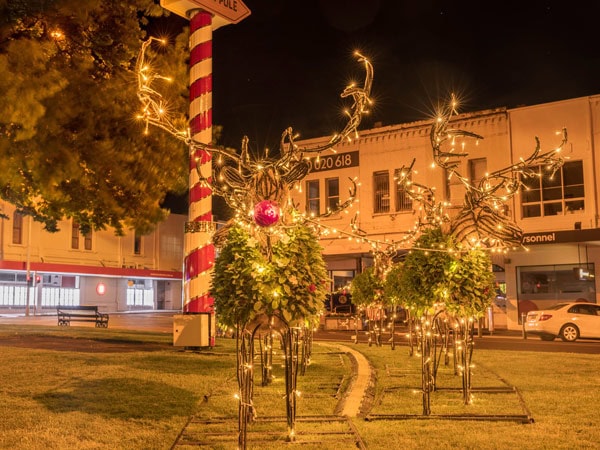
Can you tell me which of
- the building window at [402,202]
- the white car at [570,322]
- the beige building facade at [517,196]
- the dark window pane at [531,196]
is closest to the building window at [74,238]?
the beige building facade at [517,196]

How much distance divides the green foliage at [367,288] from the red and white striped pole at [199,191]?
13.6 ft

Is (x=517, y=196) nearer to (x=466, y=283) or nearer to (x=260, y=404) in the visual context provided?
(x=466, y=283)

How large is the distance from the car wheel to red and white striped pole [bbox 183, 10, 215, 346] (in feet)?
41.2

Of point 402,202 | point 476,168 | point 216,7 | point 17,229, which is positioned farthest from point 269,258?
point 17,229

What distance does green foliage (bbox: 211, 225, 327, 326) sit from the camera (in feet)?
21.1

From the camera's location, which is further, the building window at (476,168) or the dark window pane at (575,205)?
the building window at (476,168)

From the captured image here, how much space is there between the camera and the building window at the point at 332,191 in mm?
33125

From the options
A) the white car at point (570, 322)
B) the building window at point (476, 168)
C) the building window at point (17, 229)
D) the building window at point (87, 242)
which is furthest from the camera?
the building window at point (87, 242)

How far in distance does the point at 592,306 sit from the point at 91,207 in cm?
1665

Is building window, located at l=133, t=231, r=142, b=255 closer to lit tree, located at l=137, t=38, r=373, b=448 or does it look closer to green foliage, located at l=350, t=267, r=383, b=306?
green foliage, located at l=350, t=267, r=383, b=306

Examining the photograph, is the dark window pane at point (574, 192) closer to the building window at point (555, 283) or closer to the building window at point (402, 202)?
the building window at point (555, 283)

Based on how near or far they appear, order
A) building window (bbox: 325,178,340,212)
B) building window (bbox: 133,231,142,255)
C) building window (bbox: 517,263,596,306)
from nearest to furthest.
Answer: building window (bbox: 517,263,596,306)
building window (bbox: 325,178,340,212)
building window (bbox: 133,231,142,255)

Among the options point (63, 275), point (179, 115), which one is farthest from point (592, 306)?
point (63, 275)

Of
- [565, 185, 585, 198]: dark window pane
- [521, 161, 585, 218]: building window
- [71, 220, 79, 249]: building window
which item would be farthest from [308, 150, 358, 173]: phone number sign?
[71, 220, 79, 249]: building window
